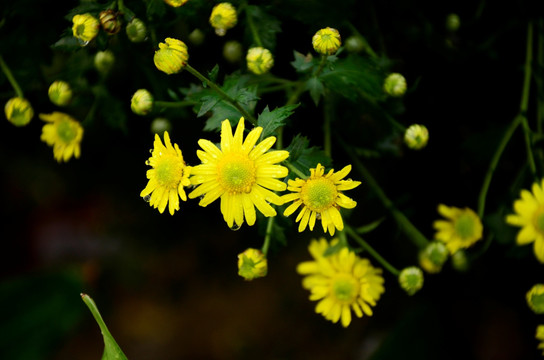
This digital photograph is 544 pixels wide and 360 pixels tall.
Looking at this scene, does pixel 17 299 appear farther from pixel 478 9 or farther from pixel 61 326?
pixel 478 9

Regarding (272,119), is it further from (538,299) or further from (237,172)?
(538,299)

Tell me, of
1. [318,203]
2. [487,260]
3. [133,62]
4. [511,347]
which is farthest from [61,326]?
[511,347]

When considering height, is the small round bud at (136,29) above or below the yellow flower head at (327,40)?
below

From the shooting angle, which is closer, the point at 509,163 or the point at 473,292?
the point at 509,163

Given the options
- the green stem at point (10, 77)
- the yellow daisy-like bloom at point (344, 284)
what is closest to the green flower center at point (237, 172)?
the yellow daisy-like bloom at point (344, 284)

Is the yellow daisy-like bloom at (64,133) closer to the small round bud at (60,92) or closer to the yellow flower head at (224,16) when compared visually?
the small round bud at (60,92)

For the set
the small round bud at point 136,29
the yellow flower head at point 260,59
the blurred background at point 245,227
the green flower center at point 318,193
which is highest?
the small round bud at point 136,29
